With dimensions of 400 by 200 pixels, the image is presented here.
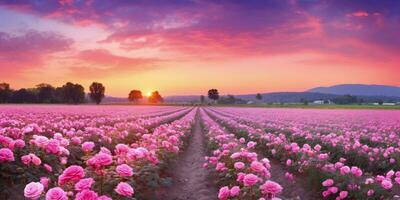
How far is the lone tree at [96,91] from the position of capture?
14361 cm

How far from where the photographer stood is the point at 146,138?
11016mm

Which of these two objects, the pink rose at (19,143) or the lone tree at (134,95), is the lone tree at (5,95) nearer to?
the lone tree at (134,95)

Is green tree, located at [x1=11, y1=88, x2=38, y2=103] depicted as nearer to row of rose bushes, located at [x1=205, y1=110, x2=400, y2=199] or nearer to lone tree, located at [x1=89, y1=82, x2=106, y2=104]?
lone tree, located at [x1=89, y1=82, x2=106, y2=104]

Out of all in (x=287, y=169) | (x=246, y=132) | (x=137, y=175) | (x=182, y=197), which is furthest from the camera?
(x=246, y=132)

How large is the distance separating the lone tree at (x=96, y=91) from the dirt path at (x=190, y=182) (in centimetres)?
13236

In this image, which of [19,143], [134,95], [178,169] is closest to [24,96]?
[134,95]

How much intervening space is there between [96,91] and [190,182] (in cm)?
13762

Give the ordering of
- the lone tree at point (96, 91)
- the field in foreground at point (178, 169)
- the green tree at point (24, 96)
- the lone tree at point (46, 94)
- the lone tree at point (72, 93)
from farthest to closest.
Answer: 1. the lone tree at point (96, 91)
2. the lone tree at point (72, 93)
3. the lone tree at point (46, 94)
4. the green tree at point (24, 96)
5. the field in foreground at point (178, 169)

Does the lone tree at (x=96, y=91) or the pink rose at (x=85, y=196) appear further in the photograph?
the lone tree at (x=96, y=91)

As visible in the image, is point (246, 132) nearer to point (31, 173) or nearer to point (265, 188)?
point (31, 173)

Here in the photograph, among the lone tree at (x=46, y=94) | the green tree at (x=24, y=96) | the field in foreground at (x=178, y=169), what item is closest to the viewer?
the field in foreground at (x=178, y=169)

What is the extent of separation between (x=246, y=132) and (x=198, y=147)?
268cm

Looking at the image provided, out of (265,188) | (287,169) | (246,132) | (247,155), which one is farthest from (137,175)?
(246,132)

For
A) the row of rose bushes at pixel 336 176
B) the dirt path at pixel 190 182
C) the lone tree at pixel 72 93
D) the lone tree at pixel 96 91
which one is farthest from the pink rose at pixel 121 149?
the lone tree at pixel 96 91
